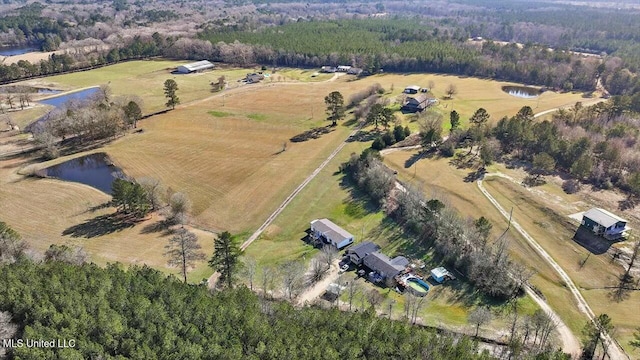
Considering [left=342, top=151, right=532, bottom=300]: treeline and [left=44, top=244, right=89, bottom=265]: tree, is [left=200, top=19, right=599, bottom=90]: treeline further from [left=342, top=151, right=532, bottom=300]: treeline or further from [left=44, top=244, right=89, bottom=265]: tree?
[left=44, top=244, right=89, bottom=265]: tree

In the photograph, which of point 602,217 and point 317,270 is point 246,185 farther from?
point 602,217

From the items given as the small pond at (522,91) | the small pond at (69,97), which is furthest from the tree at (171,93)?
the small pond at (522,91)

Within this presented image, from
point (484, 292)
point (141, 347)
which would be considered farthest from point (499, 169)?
point (141, 347)

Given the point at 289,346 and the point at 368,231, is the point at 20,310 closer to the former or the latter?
the point at 289,346

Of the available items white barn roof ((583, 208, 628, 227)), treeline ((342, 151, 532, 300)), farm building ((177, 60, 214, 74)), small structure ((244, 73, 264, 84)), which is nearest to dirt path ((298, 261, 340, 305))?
treeline ((342, 151, 532, 300))

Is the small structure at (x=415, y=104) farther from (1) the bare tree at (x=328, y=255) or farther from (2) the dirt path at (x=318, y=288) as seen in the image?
(2) the dirt path at (x=318, y=288)

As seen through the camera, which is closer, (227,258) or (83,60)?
(227,258)

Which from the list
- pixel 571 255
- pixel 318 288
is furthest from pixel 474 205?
pixel 318 288
